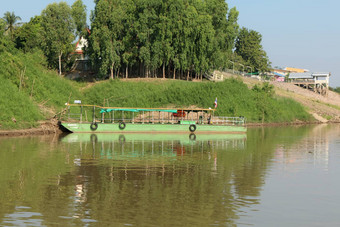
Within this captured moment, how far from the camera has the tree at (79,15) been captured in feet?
283

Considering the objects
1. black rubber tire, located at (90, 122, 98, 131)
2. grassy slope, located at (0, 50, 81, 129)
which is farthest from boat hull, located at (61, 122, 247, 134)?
grassy slope, located at (0, 50, 81, 129)

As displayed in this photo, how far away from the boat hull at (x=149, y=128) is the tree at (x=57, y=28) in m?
30.0

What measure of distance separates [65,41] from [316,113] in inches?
2066

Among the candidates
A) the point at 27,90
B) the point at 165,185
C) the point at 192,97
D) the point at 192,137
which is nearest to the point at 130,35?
the point at 192,97

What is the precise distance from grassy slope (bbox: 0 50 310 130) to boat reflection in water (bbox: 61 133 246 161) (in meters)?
10.4

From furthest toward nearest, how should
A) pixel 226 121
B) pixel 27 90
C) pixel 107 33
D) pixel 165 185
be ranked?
pixel 107 33 → pixel 27 90 → pixel 226 121 → pixel 165 185

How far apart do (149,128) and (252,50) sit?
79.4m

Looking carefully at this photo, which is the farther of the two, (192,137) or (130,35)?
(130,35)

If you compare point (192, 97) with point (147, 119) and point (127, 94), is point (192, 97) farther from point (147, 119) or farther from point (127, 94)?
point (147, 119)

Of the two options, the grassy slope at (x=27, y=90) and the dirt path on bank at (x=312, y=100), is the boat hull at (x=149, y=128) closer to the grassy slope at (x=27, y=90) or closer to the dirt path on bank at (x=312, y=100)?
the grassy slope at (x=27, y=90)

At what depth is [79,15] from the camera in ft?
284

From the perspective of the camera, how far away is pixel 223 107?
3014 inches

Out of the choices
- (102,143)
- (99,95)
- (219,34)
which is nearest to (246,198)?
(102,143)

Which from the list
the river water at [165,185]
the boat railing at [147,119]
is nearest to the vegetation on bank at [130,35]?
the boat railing at [147,119]
